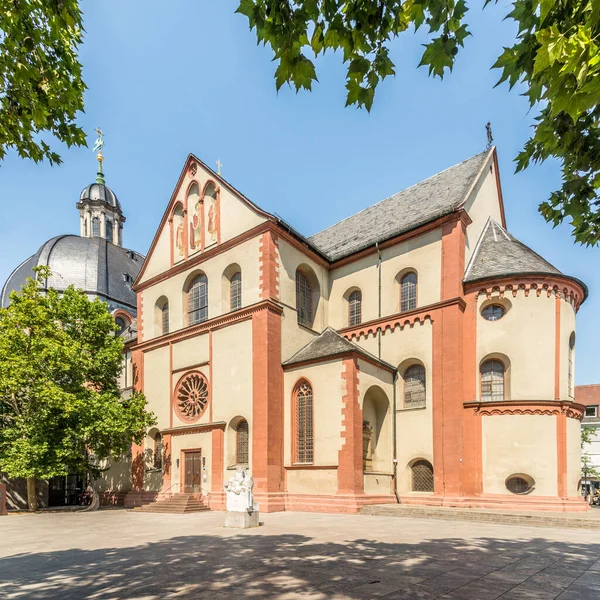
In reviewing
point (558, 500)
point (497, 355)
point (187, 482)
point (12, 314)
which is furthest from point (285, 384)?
point (12, 314)

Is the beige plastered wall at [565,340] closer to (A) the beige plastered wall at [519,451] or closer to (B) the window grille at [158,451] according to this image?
(A) the beige plastered wall at [519,451]

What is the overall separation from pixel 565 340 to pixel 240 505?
1499 centimetres

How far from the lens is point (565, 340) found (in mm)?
20156

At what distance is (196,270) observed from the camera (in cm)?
2527

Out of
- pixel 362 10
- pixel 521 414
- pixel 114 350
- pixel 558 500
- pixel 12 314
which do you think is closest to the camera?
pixel 362 10

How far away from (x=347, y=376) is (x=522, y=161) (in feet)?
47.8

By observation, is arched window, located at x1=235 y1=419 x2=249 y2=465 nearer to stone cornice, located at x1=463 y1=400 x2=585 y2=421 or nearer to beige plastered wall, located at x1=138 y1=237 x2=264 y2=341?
beige plastered wall, located at x1=138 y1=237 x2=264 y2=341

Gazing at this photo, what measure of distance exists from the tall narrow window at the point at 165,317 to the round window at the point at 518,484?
1857 centimetres

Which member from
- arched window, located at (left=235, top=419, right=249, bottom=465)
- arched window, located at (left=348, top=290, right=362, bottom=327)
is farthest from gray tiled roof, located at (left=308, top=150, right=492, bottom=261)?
arched window, located at (left=235, top=419, right=249, bottom=465)

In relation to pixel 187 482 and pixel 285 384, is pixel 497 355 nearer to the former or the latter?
pixel 285 384

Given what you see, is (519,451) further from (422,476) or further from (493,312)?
(493,312)

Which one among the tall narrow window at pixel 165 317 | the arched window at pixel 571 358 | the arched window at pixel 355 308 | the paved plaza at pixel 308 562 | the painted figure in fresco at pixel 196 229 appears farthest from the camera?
the tall narrow window at pixel 165 317

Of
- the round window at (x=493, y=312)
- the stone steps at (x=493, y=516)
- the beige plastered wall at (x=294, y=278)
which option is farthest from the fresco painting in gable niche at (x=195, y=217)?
the stone steps at (x=493, y=516)

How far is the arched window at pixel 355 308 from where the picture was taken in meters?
24.6
